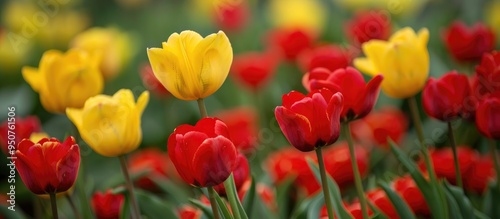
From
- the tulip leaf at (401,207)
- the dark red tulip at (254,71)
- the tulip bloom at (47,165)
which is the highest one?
the dark red tulip at (254,71)

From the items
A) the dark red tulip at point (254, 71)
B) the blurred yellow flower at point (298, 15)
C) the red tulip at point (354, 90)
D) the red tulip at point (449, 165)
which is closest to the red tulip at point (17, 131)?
the red tulip at point (354, 90)

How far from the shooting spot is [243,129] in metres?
1.99

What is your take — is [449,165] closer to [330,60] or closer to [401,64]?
[401,64]

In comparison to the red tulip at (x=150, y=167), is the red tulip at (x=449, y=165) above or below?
below

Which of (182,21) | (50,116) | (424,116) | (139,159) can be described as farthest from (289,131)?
(182,21)

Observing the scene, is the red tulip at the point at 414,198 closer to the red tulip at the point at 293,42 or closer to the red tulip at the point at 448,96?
the red tulip at the point at 448,96

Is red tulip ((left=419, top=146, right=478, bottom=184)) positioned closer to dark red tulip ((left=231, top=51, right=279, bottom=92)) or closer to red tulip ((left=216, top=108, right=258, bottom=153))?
red tulip ((left=216, top=108, right=258, bottom=153))

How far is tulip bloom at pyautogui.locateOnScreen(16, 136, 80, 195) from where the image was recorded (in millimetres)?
1104

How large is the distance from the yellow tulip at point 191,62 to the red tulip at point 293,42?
144cm

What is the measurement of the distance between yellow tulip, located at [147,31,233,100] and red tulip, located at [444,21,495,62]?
2.90ft

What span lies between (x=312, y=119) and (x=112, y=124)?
1.18 ft

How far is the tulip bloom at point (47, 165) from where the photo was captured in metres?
1.10

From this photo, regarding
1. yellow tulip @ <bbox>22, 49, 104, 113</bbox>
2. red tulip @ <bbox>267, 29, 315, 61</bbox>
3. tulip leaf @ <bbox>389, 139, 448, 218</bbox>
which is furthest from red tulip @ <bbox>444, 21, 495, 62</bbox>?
yellow tulip @ <bbox>22, 49, 104, 113</bbox>

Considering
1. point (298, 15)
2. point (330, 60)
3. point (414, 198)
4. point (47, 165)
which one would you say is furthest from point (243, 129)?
point (298, 15)
